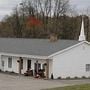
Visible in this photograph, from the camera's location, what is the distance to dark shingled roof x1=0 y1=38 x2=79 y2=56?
3903 centimetres

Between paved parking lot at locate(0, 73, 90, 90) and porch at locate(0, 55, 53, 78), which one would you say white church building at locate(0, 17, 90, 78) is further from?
paved parking lot at locate(0, 73, 90, 90)

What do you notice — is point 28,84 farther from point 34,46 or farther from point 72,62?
point 34,46

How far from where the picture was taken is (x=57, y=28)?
81.3m

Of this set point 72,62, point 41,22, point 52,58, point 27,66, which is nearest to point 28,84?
point 52,58

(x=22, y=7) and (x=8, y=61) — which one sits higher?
(x=22, y=7)

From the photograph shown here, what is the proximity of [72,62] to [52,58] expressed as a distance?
298 cm

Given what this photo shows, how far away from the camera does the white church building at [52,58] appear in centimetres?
3765

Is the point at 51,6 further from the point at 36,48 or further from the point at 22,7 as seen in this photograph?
the point at 36,48

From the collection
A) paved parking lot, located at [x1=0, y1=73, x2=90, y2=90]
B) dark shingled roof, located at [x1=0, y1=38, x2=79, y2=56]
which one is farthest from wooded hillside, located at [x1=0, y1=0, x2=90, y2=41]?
paved parking lot, located at [x1=0, y1=73, x2=90, y2=90]

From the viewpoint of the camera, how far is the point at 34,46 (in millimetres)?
43469

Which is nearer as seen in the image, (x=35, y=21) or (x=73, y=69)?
(x=73, y=69)

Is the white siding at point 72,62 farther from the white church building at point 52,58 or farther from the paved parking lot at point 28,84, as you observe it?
the paved parking lot at point 28,84

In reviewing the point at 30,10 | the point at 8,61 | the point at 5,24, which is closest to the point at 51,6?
the point at 30,10

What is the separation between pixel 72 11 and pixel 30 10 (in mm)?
10669
